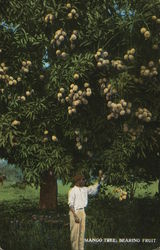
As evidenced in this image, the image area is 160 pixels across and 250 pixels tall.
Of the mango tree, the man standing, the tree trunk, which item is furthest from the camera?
the tree trunk

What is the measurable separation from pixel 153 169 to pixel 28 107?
5542 mm

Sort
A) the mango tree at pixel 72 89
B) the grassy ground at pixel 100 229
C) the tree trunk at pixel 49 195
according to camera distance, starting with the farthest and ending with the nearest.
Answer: the tree trunk at pixel 49 195
the grassy ground at pixel 100 229
the mango tree at pixel 72 89

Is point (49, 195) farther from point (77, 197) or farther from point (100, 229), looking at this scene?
point (77, 197)

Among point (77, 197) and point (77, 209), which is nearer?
point (77, 197)

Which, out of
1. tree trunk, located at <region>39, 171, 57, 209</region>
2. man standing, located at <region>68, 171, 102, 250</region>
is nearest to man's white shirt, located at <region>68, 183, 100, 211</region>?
man standing, located at <region>68, 171, 102, 250</region>

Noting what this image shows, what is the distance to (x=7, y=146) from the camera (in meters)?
15.0

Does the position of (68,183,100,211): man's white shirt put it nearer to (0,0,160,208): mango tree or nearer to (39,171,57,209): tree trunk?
(0,0,160,208): mango tree

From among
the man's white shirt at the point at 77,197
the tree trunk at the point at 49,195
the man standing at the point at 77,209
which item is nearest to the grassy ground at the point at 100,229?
the man standing at the point at 77,209

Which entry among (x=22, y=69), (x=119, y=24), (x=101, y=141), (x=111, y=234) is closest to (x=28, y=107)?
(x=22, y=69)

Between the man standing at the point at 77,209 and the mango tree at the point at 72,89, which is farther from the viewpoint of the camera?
the mango tree at the point at 72,89

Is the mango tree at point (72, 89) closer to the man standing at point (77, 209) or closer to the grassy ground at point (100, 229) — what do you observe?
the man standing at point (77, 209)

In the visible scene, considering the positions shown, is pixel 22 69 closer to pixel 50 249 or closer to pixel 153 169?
pixel 50 249

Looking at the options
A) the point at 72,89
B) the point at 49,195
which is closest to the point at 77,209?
the point at 72,89

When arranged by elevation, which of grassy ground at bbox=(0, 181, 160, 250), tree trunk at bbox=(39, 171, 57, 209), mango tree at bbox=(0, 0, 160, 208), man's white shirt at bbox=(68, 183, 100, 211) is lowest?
grassy ground at bbox=(0, 181, 160, 250)
